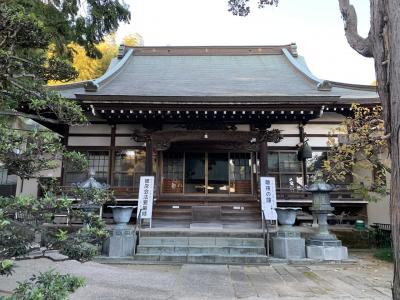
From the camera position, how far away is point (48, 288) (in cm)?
260

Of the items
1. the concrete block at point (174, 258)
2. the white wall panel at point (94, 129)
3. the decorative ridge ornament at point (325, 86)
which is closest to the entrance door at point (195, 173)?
the white wall panel at point (94, 129)

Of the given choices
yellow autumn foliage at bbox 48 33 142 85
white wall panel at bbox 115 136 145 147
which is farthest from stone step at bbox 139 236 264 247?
yellow autumn foliage at bbox 48 33 142 85

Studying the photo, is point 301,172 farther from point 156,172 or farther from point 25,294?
point 25,294

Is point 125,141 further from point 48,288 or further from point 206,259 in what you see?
point 48,288

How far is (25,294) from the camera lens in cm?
255

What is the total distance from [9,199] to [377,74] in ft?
11.8

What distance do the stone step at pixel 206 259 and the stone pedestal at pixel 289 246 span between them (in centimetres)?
49

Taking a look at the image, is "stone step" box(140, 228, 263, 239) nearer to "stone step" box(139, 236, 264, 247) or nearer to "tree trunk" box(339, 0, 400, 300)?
"stone step" box(139, 236, 264, 247)

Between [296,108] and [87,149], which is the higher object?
[296,108]

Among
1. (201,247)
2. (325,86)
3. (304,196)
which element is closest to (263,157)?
(304,196)

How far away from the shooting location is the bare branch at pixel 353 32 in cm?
348

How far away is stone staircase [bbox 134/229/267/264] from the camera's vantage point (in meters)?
7.45

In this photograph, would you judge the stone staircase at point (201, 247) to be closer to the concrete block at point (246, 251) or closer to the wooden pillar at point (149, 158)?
the concrete block at point (246, 251)

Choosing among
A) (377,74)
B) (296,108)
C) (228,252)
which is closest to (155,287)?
(228,252)
